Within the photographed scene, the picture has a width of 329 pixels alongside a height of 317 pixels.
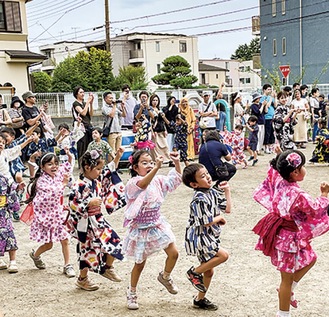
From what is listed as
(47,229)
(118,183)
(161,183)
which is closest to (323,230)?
(161,183)

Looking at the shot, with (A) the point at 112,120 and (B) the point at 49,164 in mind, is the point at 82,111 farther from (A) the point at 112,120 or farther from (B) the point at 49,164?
(B) the point at 49,164

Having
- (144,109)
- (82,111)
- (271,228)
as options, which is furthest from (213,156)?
(144,109)

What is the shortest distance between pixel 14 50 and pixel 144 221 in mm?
20243

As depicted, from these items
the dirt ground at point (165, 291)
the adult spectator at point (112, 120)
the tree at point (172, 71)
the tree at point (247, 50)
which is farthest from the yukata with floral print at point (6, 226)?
the tree at point (247, 50)

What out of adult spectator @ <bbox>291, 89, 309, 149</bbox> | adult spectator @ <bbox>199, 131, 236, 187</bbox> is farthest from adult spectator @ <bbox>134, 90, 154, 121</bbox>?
adult spectator @ <bbox>199, 131, 236, 187</bbox>

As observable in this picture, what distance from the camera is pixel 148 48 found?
48344 millimetres

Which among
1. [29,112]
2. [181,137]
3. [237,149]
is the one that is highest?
[29,112]

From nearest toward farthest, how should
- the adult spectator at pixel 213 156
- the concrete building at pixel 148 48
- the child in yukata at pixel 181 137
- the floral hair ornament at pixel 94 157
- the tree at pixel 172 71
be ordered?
the floral hair ornament at pixel 94 157 < the adult spectator at pixel 213 156 < the child in yukata at pixel 181 137 < the tree at pixel 172 71 < the concrete building at pixel 148 48

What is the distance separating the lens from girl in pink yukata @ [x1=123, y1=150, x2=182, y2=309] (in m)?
4.31

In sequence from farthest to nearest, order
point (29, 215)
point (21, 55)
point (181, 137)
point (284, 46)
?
1. point (284, 46)
2. point (21, 55)
3. point (181, 137)
4. point (29, 215)

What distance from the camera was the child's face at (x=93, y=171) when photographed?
185 inches

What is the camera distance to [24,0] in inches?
933

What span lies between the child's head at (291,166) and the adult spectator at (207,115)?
865 centimetres

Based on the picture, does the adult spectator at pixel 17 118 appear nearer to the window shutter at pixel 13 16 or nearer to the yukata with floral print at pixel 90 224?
the yukata with floral print at pixel 90 224
